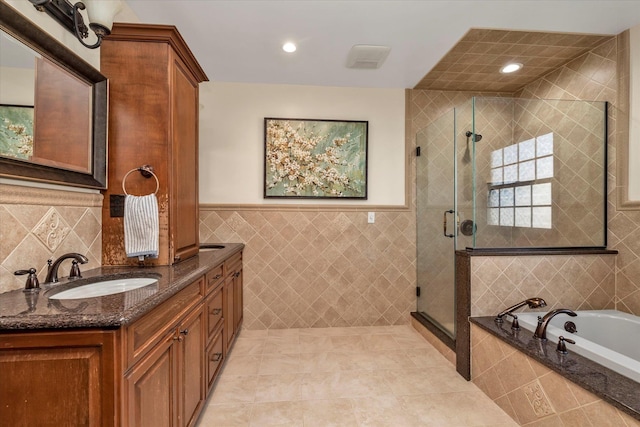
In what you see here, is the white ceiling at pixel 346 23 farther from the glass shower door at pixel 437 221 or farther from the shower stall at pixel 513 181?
the glass shower door at pixel 437 221

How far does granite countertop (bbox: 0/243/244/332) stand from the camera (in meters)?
0.79

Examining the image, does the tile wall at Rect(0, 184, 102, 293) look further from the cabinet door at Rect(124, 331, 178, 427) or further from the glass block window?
the glass block window

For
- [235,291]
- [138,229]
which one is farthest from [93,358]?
[235,291]

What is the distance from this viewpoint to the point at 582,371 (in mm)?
1354

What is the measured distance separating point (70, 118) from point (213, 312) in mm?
1247

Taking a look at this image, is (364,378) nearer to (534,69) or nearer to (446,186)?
(446,186)

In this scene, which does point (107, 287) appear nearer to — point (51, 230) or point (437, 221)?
point (51, 230)

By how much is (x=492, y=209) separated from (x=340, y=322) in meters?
1.75

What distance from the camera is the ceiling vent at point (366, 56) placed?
2.28m

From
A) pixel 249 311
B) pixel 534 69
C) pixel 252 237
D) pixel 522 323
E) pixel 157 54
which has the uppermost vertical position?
pixel 534 69

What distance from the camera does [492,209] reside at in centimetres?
246

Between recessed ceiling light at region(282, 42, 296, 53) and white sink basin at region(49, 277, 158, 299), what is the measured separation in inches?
75.3

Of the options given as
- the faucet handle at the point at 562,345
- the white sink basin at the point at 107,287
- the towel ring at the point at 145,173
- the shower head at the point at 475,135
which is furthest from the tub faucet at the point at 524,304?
the towel ring at the point at 145,173

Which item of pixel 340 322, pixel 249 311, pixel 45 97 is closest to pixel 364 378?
pixel 340 322
